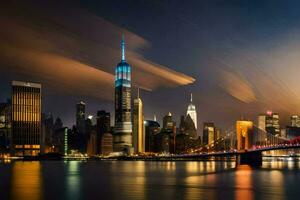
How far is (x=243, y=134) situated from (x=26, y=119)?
321 ft

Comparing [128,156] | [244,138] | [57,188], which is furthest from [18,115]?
[57,188]

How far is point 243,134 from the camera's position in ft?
323

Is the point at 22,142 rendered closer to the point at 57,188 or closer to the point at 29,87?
the point at 29,87

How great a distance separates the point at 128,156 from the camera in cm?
17475

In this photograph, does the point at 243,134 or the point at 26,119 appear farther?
the point at 26,119

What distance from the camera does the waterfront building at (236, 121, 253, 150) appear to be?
97.9m

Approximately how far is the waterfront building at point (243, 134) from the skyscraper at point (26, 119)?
89.6 meters

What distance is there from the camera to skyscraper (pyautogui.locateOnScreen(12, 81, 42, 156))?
17501 cm

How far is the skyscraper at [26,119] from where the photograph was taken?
574ft

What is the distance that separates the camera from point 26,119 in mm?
179125

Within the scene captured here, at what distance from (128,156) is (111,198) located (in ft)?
450

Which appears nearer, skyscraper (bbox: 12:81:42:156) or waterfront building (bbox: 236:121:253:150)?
waterfront building (bbox: 236:121:253:150)

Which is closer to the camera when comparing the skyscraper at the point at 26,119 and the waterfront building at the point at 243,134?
the waterfront building at the point at 243,134

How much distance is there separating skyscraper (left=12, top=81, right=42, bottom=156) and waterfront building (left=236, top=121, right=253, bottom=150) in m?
89.6
